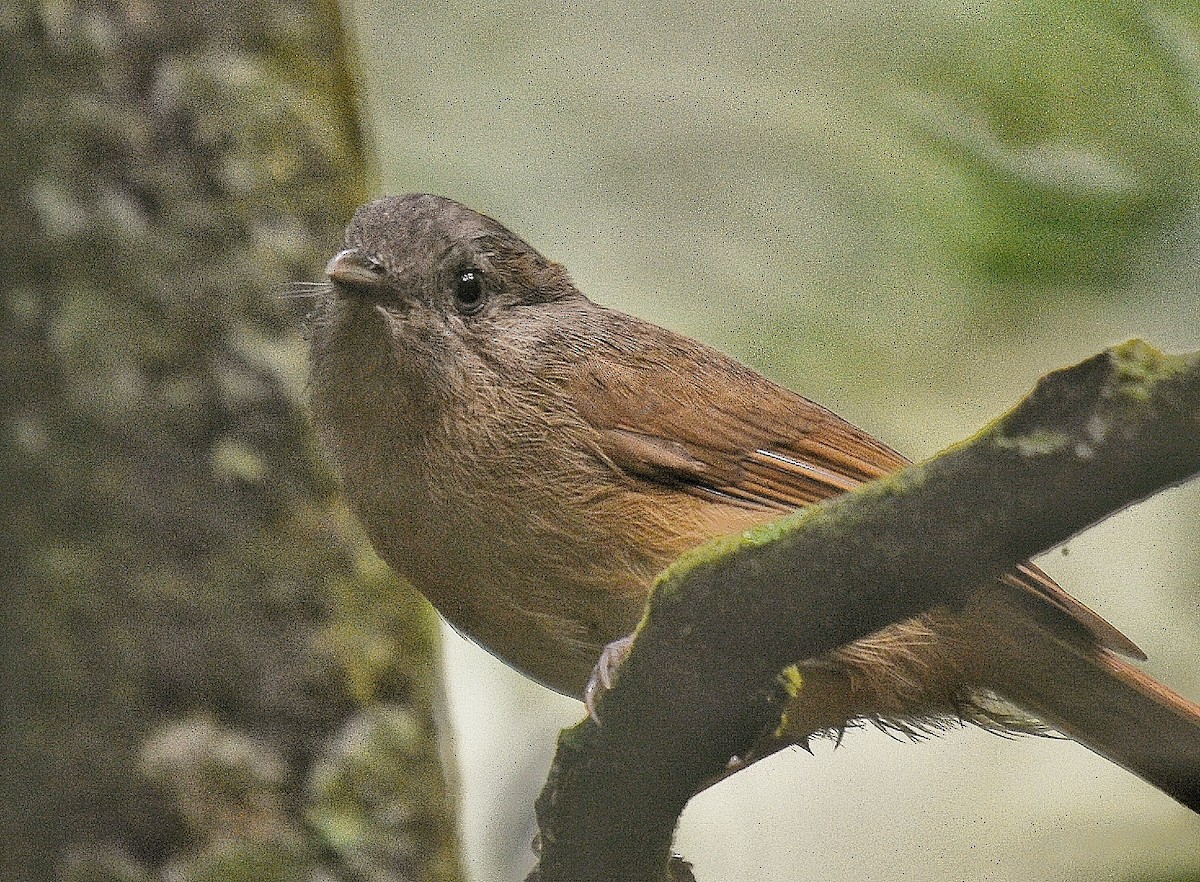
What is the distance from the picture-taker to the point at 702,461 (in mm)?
2871

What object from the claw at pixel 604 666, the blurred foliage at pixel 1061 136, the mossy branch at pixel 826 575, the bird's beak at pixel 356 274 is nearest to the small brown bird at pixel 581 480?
the bird's beak at pixel 356 274

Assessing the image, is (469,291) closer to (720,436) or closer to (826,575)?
(720,436)

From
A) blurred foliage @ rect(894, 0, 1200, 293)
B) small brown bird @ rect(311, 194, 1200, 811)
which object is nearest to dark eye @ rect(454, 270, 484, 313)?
small brown bird @ rect(311, 194, 1200, 811)

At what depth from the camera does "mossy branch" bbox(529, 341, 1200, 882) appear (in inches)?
51.3

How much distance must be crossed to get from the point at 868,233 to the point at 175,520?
90.9 inches

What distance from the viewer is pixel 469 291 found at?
296cm

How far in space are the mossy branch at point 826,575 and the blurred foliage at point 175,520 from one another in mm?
1572

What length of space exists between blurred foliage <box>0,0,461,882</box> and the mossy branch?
1572 millimetres

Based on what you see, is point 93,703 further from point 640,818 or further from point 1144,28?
point 1144,28

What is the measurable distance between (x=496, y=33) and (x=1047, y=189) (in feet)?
9.34

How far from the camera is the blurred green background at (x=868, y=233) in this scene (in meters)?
1.18

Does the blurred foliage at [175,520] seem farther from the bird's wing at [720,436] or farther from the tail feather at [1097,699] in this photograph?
the tail feather at [1097,699]

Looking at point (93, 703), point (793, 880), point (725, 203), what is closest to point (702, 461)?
point (725, 203)

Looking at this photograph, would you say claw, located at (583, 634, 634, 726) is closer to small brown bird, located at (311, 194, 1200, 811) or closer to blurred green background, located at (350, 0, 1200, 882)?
small brown bird, located at (311, 194, 1200, 811)
